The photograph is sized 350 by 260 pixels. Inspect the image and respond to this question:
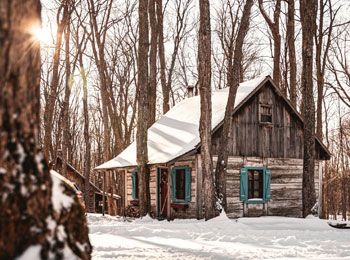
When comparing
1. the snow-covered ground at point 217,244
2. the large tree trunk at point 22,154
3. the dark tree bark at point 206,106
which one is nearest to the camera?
the large tree trunk at point 22,154

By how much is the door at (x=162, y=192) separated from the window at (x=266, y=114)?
4902 millimetres

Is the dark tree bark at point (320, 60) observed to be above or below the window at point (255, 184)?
above

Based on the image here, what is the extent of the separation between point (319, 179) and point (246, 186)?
4.53 metres

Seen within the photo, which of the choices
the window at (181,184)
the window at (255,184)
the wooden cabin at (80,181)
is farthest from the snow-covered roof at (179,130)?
the wooden cabin at (80,181)

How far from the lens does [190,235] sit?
10750mm

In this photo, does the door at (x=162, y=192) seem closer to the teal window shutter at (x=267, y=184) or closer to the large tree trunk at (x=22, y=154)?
the teal window shutter at (x=267, y=184)

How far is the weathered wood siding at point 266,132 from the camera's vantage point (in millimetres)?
18250

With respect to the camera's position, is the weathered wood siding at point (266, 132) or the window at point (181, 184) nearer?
the window at point (181, 184)

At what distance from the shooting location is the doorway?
1872cm

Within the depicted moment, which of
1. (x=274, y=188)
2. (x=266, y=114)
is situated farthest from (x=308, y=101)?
(x=274, y=188)

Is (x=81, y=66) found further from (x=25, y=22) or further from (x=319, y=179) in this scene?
(x=25, y=22)

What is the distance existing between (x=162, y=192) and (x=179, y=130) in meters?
2.98

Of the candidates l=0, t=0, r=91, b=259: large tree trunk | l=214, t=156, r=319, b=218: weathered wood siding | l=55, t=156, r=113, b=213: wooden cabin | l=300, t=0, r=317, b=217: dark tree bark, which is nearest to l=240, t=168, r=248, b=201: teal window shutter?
l=214, t=156, r=319, b=218: weathered wood siding

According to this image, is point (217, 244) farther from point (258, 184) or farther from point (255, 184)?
point (258, 184)
